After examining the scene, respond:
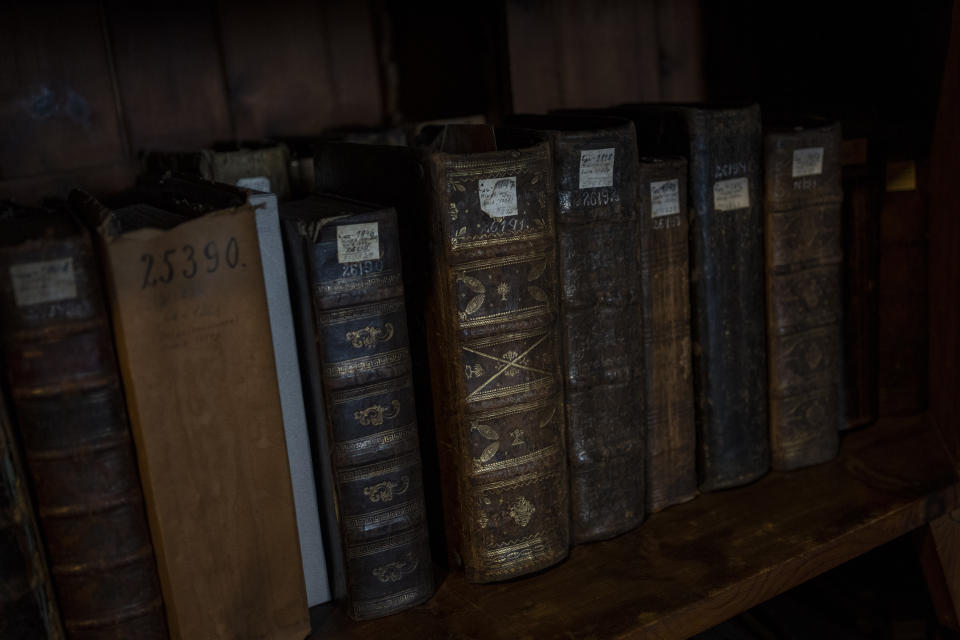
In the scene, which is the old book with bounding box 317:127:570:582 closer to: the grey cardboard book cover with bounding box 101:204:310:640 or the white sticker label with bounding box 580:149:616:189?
the white sticker label with bounding box 580:149:616:189

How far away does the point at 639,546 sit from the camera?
91 cm

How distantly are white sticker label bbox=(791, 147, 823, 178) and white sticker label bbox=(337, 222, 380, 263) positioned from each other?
0.48 metres

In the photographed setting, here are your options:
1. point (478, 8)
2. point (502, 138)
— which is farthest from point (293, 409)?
point (478, 8)

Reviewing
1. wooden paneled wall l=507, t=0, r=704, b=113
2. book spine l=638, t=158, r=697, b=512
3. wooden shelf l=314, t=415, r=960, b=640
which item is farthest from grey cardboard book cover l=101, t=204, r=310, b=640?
wooden paneled wall l=507, t=0, r=704, b=113

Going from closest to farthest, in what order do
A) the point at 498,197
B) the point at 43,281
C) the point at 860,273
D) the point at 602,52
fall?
the point at 43,281 → the point at 498,197 → the point at 860,273 → the point at 602,52

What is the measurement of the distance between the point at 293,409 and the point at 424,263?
174 millimetres

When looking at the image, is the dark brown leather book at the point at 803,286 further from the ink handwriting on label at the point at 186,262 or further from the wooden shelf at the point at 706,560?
the ink handwriting on label at the point at 186,262

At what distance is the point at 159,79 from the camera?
1.12m

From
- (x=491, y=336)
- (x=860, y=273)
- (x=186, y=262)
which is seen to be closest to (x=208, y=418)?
(x=186, y=262)

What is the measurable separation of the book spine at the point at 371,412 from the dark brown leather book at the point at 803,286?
0.44 metres

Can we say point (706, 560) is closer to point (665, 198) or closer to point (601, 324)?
point (601, 324)

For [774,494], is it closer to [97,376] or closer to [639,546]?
[639,546]

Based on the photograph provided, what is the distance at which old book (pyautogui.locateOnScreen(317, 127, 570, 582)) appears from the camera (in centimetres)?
76

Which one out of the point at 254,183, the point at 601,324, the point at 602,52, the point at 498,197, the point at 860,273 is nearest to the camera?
the point at 498,197
